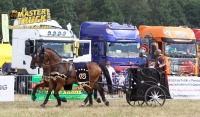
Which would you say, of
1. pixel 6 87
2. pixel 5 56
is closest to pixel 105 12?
pixel 5 56

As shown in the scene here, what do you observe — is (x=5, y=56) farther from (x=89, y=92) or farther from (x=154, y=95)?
(x=154, y=95)

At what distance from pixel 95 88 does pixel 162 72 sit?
2.31 m

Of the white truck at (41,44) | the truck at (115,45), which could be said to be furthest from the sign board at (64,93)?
the truck at (115,45)

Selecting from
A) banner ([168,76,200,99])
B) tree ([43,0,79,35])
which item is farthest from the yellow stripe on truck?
tree ([43,0,79,35])

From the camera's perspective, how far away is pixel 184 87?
73.6ft

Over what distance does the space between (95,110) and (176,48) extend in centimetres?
1330

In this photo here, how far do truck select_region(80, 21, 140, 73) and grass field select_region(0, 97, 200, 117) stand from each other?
723 centimetres

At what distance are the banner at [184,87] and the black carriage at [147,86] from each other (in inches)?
110

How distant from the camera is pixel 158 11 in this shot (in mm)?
73438

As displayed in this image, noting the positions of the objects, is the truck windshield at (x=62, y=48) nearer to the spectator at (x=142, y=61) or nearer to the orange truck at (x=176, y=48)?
the spectator at (x=142, y=61)

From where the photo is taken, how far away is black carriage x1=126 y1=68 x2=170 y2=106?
1895 centimetres

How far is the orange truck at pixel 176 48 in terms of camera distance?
2953 centimetres

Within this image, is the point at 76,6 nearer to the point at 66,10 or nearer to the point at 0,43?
the point at 66,10

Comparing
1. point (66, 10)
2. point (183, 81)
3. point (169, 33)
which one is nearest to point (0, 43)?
→ point (169, 33)
